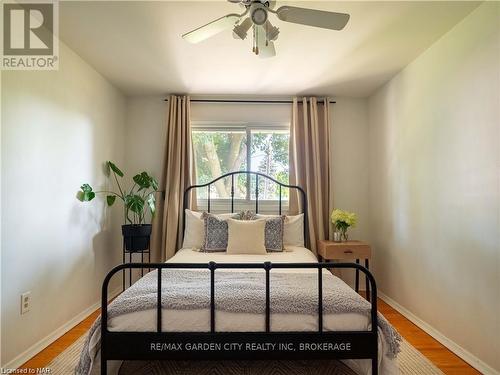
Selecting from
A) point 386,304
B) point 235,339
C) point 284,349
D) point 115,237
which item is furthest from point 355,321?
point 115,237

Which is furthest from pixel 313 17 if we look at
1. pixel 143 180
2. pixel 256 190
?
pixel 143 180

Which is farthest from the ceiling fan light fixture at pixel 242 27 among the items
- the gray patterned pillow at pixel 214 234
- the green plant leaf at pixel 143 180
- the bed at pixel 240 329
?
the green plant leaf at pixel 143 180

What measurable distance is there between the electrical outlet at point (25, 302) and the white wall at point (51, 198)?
0.04 m

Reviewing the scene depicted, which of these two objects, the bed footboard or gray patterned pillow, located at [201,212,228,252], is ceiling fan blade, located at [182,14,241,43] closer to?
the bed footboard

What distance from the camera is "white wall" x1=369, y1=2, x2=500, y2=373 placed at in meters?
2.02

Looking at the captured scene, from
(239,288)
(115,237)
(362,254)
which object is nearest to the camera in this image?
(239,288)

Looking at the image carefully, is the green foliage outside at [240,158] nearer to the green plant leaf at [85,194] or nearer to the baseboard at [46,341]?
the green plant leaf at [85,194]

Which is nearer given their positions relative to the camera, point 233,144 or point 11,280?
point 11,280

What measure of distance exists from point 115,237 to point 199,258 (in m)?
1.53

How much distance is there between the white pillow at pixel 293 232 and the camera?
10.9 ft

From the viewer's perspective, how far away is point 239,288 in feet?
5.98

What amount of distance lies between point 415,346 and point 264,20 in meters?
2.57

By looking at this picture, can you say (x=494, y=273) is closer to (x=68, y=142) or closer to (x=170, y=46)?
(x=170, y=46)

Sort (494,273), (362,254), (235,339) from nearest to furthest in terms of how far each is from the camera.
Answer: (235,339) → (494,273) → (362,254)
